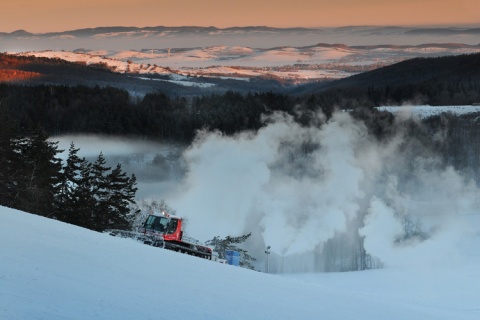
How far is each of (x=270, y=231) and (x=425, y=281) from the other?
50.9 meters

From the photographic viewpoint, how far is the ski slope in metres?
16.1

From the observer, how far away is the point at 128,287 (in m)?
19.0

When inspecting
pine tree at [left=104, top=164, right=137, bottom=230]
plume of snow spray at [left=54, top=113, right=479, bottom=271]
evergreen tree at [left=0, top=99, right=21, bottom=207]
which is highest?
evergreen tree at [left=0, top=99, right=21, bottom=207]

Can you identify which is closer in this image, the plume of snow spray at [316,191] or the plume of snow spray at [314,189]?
the plume of snow spray at [316,191]

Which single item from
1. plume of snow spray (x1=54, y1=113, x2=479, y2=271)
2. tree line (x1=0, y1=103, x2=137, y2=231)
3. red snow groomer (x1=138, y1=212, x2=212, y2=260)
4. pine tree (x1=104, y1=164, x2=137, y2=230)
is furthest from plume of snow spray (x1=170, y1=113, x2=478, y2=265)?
red snow groomer (x1=138, y1=212, x2=212, y2=260)

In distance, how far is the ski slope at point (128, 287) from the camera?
1608 cm

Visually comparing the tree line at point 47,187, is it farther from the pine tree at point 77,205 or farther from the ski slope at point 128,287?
the ski slope at point 128,287

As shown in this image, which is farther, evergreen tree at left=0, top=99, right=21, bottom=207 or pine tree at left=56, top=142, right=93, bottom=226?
pine tree at left=56, top=142, right=93, bottom=226

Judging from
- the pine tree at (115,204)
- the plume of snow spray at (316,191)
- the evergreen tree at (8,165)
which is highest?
the evergreen tree at (8,165)

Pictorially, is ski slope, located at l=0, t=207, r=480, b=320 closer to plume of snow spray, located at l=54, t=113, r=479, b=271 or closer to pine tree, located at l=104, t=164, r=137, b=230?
pine tree, located at l=104, t=164, r=137, b=230

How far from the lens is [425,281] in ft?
285

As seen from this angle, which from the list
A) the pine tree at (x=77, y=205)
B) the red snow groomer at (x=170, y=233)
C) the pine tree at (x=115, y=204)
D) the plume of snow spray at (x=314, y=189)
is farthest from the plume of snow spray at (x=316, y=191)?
the red snow groomer at (x=170, y=233)

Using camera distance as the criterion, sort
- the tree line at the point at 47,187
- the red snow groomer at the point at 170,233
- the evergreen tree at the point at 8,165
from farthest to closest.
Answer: the evergreen tree at the point at 8,165
the tree line at the point at 47,187
the red snow groomer at the point at 170,233

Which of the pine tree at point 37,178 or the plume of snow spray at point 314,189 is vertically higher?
the pine tree at point 37,178
